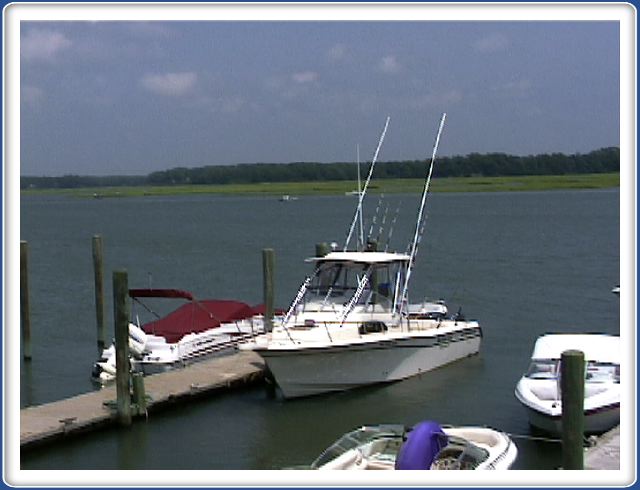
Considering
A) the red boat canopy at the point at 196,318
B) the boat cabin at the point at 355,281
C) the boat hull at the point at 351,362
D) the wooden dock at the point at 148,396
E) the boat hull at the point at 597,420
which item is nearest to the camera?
the boat hull at the point at 597,420

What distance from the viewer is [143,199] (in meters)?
186

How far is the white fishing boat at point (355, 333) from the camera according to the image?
19703 millimetres

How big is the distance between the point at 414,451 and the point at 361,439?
1100 mm

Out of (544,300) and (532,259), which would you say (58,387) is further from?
(532,259)

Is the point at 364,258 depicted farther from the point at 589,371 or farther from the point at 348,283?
the point at 589,371

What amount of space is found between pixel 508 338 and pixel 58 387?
1219 cm

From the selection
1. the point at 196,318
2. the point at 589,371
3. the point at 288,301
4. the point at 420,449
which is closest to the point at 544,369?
the point at 589,371

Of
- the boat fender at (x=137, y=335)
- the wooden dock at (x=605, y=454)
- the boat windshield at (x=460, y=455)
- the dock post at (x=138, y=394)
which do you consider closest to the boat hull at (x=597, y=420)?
the wooden dock at (x=605, y=454)

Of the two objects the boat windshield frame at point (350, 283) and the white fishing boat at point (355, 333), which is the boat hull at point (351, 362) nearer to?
the white fishing boat at point (355, 333)

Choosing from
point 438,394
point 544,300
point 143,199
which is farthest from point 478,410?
point 143,199

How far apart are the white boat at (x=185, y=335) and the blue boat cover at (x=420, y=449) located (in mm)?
10690

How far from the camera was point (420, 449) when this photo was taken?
39.9ft

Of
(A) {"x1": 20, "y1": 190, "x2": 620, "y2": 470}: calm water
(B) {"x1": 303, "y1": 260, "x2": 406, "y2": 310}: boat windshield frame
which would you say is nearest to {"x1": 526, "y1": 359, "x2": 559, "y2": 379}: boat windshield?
(A) {"x1": 20, "y1": 190, "x2": 620, "y2": 470}: calm water

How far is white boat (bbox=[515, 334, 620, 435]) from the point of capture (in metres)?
15.9
